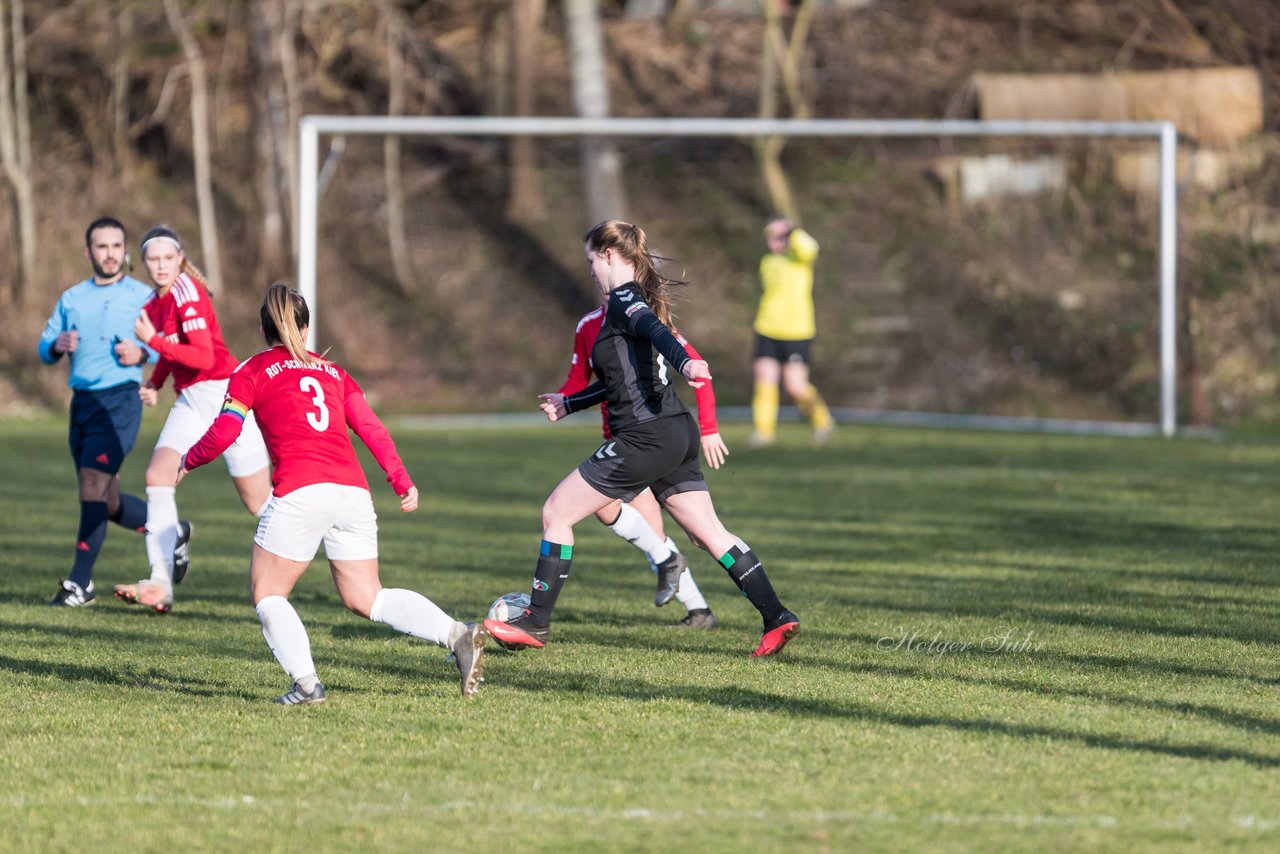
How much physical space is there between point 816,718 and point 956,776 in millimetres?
841

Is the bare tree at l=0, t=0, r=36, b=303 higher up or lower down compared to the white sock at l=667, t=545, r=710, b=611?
higher up

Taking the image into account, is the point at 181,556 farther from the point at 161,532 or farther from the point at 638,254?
the point at 638,254

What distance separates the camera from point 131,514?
9023 mm

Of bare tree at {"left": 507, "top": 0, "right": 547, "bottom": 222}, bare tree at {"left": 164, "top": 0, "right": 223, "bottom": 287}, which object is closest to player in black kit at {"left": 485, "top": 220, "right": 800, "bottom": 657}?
bare tree at {"left": 507, "top": 0, "right": 547, "bottom": 222}

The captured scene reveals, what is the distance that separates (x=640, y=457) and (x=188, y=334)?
251 centimetres

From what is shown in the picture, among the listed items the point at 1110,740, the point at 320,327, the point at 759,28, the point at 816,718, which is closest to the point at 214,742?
the point at 816,718

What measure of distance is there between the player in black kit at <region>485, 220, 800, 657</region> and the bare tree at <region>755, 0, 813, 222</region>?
15.4 meters

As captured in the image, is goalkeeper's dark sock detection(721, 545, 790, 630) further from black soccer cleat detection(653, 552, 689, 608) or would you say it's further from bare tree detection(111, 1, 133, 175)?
bare tree detection(111, 1, 133, 175)

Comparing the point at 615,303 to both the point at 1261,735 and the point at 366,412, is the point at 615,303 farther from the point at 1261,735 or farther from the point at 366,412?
the point at 1261,735

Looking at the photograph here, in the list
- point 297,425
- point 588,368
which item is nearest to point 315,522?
point 297,425

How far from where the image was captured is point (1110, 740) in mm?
5414

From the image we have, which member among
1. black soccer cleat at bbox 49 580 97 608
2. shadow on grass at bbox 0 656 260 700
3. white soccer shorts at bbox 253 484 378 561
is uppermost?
white soccer shorts at bbox 253 484 378 561

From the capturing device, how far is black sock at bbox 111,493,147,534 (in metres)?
8.99

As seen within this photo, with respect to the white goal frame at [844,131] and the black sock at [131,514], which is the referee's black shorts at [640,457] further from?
the white goal frame at [844,131]
